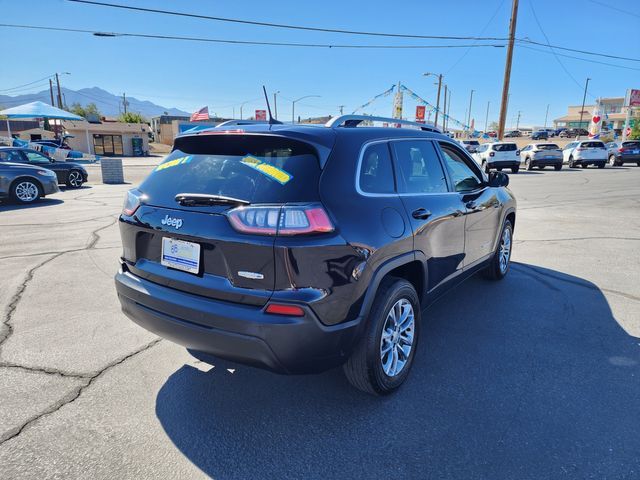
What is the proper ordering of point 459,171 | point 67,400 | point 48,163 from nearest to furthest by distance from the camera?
1. point 67,400
2. point 459,171
3. point 48,163

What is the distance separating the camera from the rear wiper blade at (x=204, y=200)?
2461mm

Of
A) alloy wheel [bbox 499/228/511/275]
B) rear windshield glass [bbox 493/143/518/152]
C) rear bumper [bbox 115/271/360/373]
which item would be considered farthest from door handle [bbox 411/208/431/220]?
rear windshield glass [bbox 493/143/518/152]

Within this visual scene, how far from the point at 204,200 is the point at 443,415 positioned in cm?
199

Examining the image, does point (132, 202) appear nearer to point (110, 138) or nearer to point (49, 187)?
point (49, 187)

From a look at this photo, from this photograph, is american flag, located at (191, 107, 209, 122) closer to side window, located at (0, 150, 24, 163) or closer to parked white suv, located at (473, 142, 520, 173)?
parked white suv, located at (473, 142, 520, 173)

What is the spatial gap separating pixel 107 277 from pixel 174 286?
325 cm

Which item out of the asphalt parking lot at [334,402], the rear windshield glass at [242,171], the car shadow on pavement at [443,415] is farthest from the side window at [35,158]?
the car shadow on pavement at [443,415]

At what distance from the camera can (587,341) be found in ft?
12.4

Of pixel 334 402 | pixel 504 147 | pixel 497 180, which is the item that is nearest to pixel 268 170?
pixel 334 402

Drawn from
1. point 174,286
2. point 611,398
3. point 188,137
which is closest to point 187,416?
point 174,286

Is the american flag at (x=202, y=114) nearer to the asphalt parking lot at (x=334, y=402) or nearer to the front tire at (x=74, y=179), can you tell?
the front tire at (x=74, y=179)

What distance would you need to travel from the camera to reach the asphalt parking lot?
2.34 meters

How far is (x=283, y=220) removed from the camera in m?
2.32

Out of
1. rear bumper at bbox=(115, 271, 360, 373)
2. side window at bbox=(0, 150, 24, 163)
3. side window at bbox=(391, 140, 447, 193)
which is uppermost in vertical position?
side window at bbox=(391, 140, 447, 193)
